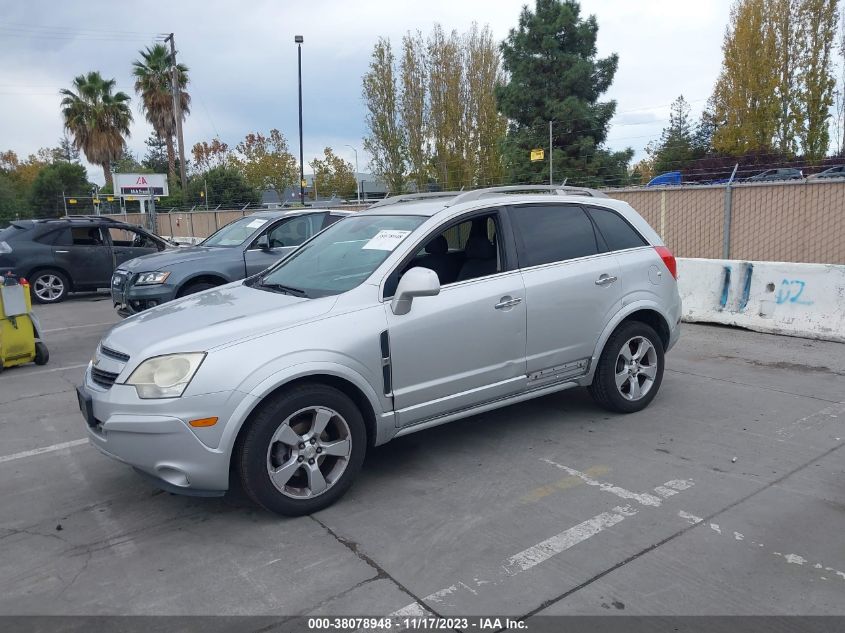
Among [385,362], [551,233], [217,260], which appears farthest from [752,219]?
[385,362]

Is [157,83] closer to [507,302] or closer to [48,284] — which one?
[48,284]

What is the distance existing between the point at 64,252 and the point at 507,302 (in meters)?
11.7

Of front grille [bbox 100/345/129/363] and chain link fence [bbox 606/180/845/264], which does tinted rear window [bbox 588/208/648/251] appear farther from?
chain link fence [bbox 606/180/845/264]

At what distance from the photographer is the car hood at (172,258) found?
8.99 m

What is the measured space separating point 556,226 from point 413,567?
9.40ft

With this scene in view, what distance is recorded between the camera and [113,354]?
400cm

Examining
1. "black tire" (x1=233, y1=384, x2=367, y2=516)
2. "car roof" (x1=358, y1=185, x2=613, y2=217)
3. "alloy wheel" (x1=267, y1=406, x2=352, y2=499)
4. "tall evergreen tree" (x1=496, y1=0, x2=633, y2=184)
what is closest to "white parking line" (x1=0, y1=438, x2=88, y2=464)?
"black tire" (x1=233, y1=384, x2=367, y2=516)

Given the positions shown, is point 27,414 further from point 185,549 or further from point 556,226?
point 556,226

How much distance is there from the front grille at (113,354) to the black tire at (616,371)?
11.0 feet

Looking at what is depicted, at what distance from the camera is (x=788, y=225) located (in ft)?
39.5

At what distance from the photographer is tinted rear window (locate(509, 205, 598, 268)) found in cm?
493

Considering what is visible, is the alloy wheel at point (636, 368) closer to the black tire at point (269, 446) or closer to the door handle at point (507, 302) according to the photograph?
the door handle at point (507, 302)

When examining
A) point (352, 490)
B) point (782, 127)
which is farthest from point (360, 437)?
point (782, 127)

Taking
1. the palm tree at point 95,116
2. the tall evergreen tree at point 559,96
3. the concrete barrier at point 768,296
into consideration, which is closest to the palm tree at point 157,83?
the palm tree at point 95,116
